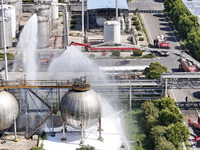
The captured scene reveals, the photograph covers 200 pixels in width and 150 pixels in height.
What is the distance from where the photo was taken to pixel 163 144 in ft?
174

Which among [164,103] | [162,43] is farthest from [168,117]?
[162,43]

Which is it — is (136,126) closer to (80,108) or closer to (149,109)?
(149,109)

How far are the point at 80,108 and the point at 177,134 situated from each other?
38.7ft

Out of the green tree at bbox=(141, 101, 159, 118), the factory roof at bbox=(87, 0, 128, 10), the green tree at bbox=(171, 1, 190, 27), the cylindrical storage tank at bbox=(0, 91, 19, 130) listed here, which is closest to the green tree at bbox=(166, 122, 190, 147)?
the green tree at bbox=(141, 101, 159, 118)

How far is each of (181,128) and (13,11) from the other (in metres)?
54.3

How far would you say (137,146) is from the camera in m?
55.9

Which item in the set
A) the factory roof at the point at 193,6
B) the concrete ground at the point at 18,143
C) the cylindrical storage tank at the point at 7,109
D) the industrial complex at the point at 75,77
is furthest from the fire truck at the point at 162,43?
the cylindrical storage tank at the point at 7,109

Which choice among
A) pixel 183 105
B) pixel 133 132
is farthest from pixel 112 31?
pixel 133 132

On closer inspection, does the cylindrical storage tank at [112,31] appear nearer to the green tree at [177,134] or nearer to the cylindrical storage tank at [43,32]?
the cylindrical storage tank at [43,32]

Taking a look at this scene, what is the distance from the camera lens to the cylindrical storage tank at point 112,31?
307ft

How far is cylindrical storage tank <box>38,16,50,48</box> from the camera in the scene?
89.9 metres

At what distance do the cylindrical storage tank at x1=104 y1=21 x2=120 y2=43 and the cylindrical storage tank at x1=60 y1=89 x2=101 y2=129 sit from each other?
40341 mm

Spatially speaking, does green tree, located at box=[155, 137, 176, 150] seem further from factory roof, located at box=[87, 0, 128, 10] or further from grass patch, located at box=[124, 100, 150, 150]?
factory roof, located at box=[87, 0, 128, 10]

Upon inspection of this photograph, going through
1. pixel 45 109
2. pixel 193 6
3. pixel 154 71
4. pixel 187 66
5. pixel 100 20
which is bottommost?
pixel 45 109
